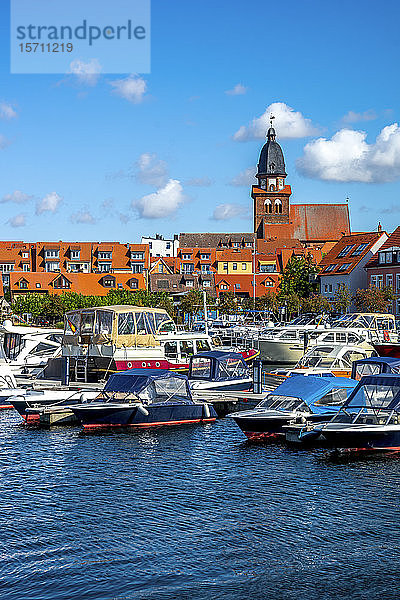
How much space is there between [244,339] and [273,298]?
47835 mm

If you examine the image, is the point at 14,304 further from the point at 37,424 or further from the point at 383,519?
the point at 383,519

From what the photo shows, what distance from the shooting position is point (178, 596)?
1773cm

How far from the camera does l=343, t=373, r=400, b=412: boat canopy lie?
99.1 feet

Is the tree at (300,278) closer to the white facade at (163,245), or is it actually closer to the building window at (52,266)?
the building window at (52,266)

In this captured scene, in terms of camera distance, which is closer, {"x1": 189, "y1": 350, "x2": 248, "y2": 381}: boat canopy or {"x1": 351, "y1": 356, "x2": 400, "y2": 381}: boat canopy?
{"x1": 351, "y1": 356, "x2": 400, "y2": 381}: boat canopy

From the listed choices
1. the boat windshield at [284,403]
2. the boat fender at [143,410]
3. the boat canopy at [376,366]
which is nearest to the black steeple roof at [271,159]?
the boat canopy at [376,366]

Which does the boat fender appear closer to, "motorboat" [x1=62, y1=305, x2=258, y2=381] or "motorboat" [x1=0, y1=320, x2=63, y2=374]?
"motorboat" [x1=62, y1=305, x2=258, y2=381]

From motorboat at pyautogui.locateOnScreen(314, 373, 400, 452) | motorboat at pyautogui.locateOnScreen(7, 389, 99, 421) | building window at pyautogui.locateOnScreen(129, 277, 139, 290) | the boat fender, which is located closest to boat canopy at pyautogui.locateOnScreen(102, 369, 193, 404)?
the boat fender

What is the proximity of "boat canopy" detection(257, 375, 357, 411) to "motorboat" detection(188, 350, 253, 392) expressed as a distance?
7.67 metres

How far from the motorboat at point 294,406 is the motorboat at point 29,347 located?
72.1 feet

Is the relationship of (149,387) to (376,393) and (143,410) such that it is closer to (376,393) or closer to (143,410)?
(143,410)

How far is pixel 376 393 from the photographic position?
3088cm

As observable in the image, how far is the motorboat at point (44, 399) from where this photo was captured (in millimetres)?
37312

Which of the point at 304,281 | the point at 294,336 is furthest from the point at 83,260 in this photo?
the point at 294,336
